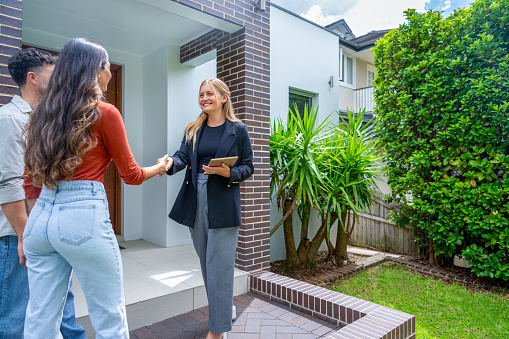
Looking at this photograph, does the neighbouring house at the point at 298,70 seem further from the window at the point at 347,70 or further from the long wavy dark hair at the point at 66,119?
the window at the point at 347,70

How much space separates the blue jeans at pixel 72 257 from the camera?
1308 mm

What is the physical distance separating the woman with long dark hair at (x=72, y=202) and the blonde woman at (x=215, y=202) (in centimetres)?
83

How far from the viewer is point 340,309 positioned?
2.81 m

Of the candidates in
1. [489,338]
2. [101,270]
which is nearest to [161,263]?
[101,270]

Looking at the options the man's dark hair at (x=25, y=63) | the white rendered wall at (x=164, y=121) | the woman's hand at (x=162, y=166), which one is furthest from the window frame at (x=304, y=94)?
the man's dark hair at (x=25, y=63)

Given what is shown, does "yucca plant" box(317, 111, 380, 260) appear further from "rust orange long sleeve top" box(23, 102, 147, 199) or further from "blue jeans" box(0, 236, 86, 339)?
"blue jeans" box(0, 236, 86, 339)

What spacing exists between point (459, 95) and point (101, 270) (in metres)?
4.67

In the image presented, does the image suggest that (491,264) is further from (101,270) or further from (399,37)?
(101,270)

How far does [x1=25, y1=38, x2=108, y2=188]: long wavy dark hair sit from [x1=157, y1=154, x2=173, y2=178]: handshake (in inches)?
23.4

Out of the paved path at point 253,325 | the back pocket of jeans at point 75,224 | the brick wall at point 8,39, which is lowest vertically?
the paved path at point 253,325

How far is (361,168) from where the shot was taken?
456 cm

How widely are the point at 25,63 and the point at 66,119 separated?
59cm

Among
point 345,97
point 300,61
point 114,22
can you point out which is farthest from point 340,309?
point 345,97

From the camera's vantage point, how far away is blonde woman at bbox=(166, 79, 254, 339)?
2.25 m
